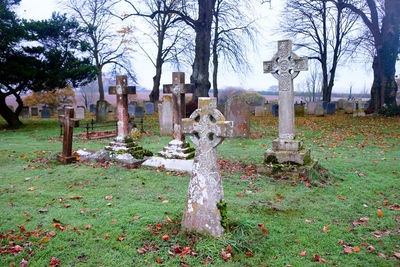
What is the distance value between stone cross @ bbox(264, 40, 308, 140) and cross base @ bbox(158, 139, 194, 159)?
2.40 meters

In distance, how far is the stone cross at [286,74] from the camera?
23.7 ft

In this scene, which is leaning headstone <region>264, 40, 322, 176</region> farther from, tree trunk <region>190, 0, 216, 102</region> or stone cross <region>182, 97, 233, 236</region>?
tree trunk <region>190, 0, 216, 102</region>

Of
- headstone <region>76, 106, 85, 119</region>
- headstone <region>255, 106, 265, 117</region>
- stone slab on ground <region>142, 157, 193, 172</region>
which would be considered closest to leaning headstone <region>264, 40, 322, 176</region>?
stone slab on ground <region>142, 157, 193, 172</region>

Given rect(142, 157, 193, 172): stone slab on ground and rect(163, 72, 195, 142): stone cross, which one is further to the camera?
rect(163, 72, 195, 142): stone cross

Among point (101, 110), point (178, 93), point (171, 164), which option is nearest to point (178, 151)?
point (171, 164)

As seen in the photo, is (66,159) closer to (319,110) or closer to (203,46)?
(203,46)

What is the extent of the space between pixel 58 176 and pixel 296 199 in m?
5.15

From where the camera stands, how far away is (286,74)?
729 centimetres

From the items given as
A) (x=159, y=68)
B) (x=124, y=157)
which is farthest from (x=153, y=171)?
(x=159, y=68)

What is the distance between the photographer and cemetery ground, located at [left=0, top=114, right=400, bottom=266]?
3.51m

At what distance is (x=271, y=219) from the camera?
14.9ft

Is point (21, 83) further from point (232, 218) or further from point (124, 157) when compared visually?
point (232, 218)

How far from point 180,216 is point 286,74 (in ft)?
14.8

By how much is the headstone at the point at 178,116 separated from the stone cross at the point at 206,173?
396cm
